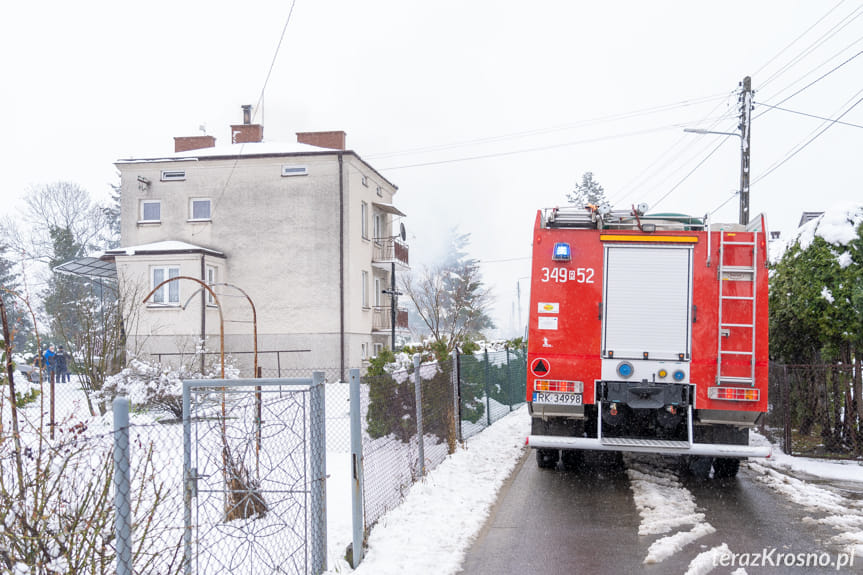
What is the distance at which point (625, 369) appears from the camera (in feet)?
29.1

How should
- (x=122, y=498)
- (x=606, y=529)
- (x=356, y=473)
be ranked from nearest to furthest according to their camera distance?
(x=122, y=498) < (x=356, y=473) < (x=606, y=529)

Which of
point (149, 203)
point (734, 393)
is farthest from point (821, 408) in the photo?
point (149, 203)

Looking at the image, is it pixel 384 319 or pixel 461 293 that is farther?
pixel 461 293

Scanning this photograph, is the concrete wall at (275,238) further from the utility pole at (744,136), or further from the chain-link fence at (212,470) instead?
Answer: the utility pole at (744,136)

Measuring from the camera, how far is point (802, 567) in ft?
19.3

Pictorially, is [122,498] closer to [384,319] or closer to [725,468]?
[725,468]

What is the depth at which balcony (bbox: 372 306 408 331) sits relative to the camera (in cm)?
3531

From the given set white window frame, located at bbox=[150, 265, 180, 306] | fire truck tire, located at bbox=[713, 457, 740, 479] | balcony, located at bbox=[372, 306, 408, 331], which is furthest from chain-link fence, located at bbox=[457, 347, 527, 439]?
white window frame, located at bbox=[150, 265, 180, 306]

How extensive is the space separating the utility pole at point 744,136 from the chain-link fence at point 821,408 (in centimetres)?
735

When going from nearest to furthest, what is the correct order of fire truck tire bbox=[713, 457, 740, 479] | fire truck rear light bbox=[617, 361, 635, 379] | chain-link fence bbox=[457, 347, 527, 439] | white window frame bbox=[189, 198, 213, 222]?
fire truck rear light bbox=[617, 361, 635, 379] → fire truck tire bbox=[713, 457, 740, 479] → chain-link fence bbox=[457, 347, 527, 439] → white window frame bbox=[189, 198, 213, 222]

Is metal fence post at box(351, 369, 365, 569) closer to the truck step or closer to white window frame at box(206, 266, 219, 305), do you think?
the truck step

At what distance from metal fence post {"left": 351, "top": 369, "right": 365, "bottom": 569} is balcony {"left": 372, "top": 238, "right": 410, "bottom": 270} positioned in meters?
29.3

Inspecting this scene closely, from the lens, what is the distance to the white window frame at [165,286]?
29.7 meters

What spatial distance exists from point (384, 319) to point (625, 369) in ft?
91.2
